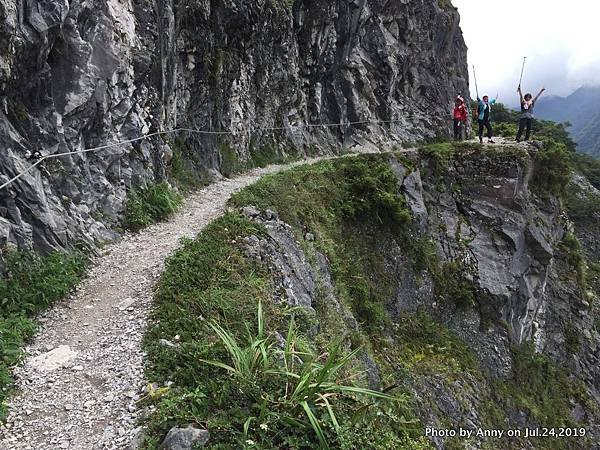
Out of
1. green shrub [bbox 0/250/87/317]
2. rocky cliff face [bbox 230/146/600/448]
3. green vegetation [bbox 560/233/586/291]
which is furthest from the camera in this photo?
green vegetation [bbox 560/233/586/291]

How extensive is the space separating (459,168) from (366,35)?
12.7m

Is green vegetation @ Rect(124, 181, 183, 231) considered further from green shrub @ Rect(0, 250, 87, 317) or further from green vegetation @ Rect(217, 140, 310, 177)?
green vegetation @ Rect(217, 140, 310, 177)

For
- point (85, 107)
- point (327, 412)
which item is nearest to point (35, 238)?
point (85, 107)

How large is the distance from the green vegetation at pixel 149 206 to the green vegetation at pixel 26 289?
288 cm

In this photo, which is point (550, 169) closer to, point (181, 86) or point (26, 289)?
point (181, 86)

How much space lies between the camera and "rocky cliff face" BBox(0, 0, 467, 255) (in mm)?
8508

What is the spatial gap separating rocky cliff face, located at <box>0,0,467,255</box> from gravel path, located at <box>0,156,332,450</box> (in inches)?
60.7

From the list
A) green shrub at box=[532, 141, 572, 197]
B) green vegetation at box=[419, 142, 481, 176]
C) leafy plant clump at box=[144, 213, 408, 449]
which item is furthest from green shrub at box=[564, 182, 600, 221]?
leafy plant clump at box=[144, 213, 408, 449]

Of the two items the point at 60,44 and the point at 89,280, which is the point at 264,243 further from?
the point at 60,44

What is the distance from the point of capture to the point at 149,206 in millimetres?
12172

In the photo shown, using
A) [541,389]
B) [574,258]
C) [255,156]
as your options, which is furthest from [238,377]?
[574,258]

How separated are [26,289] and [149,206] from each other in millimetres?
5039

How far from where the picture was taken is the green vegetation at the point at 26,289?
252 inches

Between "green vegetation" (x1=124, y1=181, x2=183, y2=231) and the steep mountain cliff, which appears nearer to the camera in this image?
the steep mountain cliff
